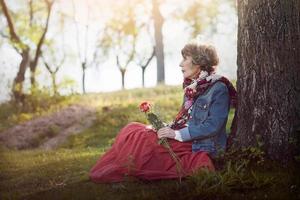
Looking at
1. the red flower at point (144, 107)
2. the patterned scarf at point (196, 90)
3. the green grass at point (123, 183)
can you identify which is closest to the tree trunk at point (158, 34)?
the green grass at point (123, 183)

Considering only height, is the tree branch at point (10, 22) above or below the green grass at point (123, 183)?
above

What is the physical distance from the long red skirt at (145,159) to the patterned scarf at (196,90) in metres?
0.37

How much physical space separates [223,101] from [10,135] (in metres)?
10.5

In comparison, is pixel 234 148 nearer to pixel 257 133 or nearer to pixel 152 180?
pixel 257 133

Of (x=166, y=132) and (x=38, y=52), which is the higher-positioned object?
(x=38, y=52)

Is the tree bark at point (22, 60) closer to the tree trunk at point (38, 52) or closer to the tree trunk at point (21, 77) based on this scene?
the tree trunk at point (21, 77)

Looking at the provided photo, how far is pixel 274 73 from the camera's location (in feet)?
20.8

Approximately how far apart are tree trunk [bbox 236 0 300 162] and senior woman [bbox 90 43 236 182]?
1.38 feet

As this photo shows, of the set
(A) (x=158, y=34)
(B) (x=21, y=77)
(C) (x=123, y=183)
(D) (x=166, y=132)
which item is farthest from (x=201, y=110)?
(A) (x=158, y=34)

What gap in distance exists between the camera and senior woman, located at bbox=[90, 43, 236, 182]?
21.2 ft

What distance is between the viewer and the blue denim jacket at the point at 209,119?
6.54 metres

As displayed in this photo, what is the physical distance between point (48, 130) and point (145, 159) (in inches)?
384

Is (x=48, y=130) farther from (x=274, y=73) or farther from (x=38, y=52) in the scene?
(x=274, y=73)

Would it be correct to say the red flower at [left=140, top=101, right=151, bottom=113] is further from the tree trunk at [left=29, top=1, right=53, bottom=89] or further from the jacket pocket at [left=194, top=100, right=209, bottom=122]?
the tree trunk at [left=29, top=1, right=53, bottom=89]
